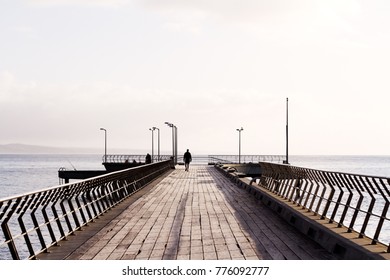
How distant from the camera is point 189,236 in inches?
492

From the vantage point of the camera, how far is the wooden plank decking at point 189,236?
33.7ft

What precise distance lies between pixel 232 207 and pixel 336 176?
6767 mm

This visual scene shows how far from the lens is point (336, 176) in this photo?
12727 mm

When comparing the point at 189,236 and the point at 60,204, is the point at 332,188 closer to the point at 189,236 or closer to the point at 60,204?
the point at 189,236

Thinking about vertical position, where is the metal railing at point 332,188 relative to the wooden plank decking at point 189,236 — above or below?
above

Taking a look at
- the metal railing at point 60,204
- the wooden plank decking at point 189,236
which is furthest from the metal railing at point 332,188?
the metal railing at point 60,204

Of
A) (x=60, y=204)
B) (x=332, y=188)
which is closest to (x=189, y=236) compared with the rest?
(x=60, y=204)

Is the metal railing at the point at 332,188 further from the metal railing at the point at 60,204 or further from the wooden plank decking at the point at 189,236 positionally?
the metal railing at the point at 60,204

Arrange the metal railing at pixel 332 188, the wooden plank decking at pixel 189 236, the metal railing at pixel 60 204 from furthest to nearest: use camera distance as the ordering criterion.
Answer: the wooden plank decking at pixel 189 236, the metal railing at pixel 332 188, the metal railing at pixel 60 204

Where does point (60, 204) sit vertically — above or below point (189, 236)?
above

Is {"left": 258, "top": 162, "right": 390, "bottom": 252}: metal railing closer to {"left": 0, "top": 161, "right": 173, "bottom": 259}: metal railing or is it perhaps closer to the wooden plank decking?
the wooden plank decking

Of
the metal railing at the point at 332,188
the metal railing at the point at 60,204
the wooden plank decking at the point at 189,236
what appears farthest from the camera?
the wooden plank decking at the point at 189,236

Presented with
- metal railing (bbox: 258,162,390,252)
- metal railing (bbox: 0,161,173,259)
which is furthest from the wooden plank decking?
metal railing (bbox: 258,162,390,252)
